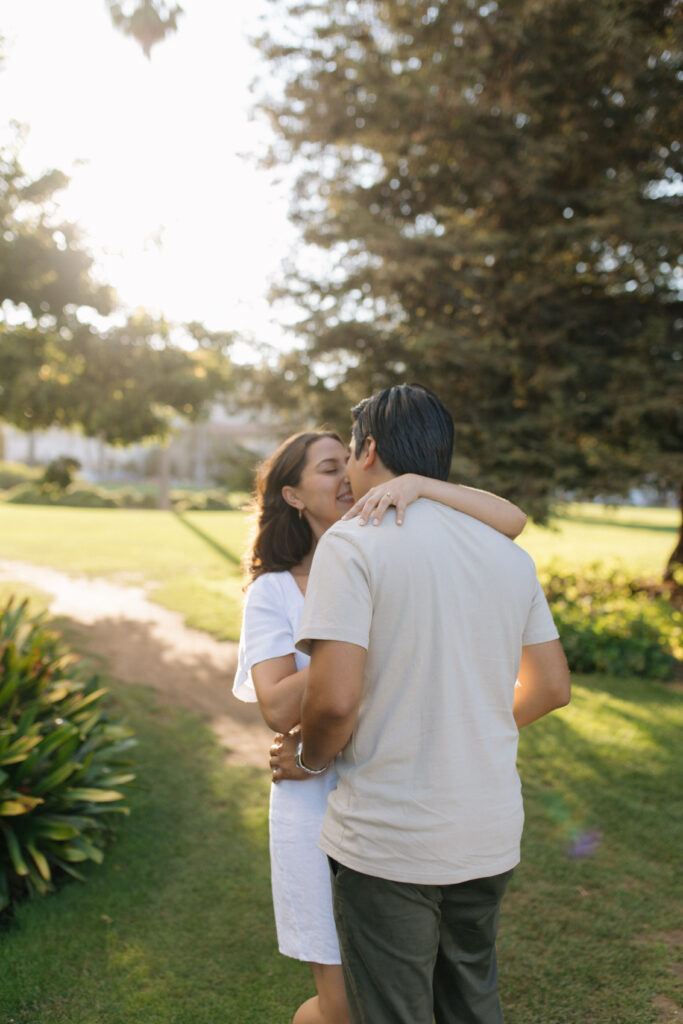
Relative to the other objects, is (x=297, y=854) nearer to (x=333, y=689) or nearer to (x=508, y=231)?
(x=333, y=689)

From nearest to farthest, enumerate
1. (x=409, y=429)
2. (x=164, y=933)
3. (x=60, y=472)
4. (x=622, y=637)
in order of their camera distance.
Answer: (x=409, y=429), (x=164, y=933), (x=622, y=637), (x=60, y=472)

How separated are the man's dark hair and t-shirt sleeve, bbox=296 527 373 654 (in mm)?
300

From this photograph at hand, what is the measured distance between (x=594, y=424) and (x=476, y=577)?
8185 mm

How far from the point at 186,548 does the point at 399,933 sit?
18.2 m

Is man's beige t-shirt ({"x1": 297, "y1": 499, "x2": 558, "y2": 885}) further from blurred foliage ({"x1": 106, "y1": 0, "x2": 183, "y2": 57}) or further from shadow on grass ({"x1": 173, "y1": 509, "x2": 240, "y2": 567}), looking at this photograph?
shadow on grass ({"x1": 173, "y1": 509, "x2": 240, "y2": 567})

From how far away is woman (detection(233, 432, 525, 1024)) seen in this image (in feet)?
6.13

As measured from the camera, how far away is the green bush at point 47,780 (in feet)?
12.6

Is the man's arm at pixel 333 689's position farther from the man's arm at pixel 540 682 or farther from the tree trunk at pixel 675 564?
the tree trunk at pixel 675 564

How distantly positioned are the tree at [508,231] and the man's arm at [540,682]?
6661mm

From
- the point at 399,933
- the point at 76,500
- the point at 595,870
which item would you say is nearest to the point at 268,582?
the point at 399,933

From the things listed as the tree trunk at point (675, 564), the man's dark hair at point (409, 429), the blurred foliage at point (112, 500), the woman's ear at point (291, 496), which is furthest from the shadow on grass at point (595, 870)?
the blurred foliage at point (112, 500)

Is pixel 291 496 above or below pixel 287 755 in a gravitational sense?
above

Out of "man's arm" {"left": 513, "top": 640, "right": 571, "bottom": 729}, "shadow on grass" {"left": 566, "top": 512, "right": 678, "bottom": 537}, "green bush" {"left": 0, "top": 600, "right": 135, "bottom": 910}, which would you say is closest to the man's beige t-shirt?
"man's arm" {"left": 513, "top": 640, "right": 571, "bottom": 729}

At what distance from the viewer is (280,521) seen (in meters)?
2.36
